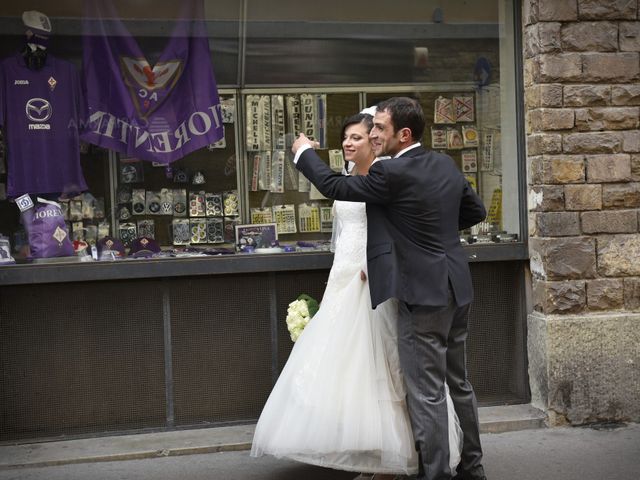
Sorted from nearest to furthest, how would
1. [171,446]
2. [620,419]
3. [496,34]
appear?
[171,446] < [620,419] < [496,34]

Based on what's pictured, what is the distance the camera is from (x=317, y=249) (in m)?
6.52

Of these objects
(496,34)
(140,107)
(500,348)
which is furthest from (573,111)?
(140,107)

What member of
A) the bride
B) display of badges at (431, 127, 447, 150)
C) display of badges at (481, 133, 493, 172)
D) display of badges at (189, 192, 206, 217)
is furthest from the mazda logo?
display of badges at (481, 133, 493, 172)

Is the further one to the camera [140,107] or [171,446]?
[140,107]

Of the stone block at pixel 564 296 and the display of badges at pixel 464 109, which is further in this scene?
the display of badges at pixel 464 109

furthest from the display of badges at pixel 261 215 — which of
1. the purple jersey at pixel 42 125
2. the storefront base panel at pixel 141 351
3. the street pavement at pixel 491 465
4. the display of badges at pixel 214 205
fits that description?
the street pavement at pixel 491 465

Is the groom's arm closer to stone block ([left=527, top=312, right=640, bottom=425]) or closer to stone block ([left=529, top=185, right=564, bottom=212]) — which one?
stone block ([left=529, top=185, right=564, bottom=212])

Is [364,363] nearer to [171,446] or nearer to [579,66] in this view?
[171,446]

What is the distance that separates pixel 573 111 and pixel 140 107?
2.93m

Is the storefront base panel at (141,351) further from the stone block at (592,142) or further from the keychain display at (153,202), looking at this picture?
the stone block at (592,142)

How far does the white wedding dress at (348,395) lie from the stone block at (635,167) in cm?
225

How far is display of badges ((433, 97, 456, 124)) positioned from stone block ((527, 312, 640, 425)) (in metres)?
1.62

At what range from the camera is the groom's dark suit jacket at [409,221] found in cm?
472

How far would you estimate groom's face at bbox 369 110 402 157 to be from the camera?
16.0ft
